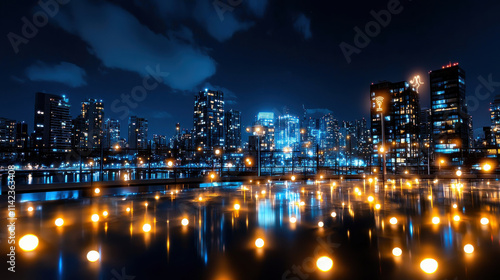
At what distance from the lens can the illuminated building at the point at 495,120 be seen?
149 meters

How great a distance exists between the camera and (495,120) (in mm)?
163250

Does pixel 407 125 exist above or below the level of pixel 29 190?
above

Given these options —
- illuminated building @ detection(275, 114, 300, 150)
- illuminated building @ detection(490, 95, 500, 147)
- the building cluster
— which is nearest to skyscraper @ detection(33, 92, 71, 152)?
the building cluster

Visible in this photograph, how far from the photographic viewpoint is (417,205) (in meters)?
8.48

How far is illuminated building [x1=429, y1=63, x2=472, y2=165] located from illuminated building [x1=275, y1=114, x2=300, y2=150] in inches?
2789

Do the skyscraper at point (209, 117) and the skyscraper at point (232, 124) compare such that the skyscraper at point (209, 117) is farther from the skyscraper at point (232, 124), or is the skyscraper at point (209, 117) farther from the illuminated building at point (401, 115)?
the illuminated building at point (401, 115)

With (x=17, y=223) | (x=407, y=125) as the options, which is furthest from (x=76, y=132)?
(x=407, y=125)

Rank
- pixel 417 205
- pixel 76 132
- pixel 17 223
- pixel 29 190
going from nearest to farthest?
pixel 17 223, pixel 417 205, pixel 29 190, pixel 76 132

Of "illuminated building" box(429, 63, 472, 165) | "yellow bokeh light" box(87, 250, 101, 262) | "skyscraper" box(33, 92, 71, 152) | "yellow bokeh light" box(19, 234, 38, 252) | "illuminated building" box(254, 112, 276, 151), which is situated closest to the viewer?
"yellow bokeh light" box(87, 250, 101, 262)

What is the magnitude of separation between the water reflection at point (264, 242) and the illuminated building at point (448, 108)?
15247 cm

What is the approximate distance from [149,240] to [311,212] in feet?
14.2

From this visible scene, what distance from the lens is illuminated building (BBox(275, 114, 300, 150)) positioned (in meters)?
155

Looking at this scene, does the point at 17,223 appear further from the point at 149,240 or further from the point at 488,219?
the point at 488,219

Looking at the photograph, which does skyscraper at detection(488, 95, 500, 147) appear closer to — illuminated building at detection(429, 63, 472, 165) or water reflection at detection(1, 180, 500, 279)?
illuminated building at detection(429, 63, 472, 165)
